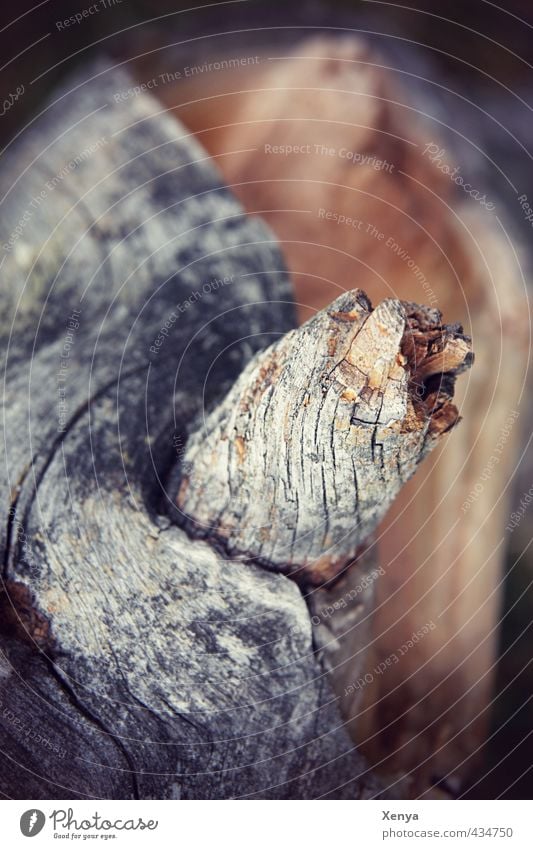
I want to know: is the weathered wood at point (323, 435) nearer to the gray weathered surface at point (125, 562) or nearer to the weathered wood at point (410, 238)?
the gray weathered surface at point (125, 562)

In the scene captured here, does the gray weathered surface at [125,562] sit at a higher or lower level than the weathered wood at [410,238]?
lower

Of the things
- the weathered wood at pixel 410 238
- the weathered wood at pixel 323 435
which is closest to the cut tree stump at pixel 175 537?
the weathered wood at pixel 323 435

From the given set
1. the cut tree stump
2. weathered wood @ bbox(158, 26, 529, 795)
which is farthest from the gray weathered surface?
weathered wood @ bbox(158, 26, 529, 795)

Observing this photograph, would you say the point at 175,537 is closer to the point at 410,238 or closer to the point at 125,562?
the point at 125,562

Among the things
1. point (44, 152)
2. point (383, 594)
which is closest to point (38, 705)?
point (383, 594)

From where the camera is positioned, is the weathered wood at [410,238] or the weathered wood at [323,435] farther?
the weathered wood at [410,238]

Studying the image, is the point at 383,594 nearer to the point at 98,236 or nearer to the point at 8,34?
the point at 98,236

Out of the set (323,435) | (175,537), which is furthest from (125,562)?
(323,435)
